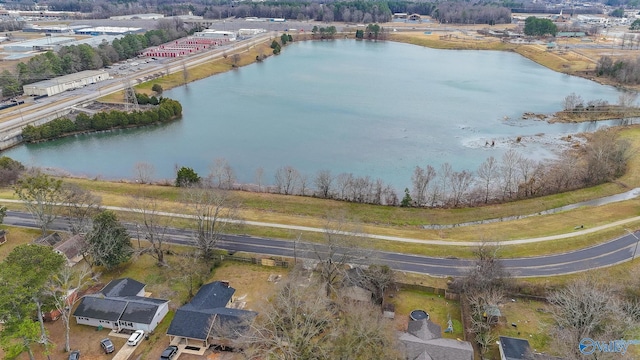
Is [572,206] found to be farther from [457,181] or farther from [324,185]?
[324,185]

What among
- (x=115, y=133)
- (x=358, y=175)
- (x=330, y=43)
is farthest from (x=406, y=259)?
(x=330, y=43)

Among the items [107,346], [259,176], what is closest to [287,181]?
[259,176]

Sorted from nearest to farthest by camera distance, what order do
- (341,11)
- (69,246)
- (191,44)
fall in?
(69,246), (191,44), (341,11)

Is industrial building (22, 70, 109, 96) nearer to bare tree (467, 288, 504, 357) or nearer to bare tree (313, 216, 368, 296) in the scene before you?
bare tree (313, 216, 368, 296)

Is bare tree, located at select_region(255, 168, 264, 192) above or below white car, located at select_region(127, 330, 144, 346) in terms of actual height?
above

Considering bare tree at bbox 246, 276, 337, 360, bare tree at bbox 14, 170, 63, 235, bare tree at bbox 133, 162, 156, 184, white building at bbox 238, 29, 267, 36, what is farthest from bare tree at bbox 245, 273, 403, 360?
white building at bbox 238, 29, 267, 36

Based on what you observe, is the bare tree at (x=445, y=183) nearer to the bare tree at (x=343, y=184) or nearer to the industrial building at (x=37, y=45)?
the bare tree at (x=343, y=184)

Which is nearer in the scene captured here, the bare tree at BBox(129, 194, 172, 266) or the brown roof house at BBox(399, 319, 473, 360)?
the brown roof house at BBox(399, 319, 473, 360)

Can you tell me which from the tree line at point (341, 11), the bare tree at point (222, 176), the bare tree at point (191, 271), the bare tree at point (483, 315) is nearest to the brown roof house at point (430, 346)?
the bare tree at point (483, 315)
